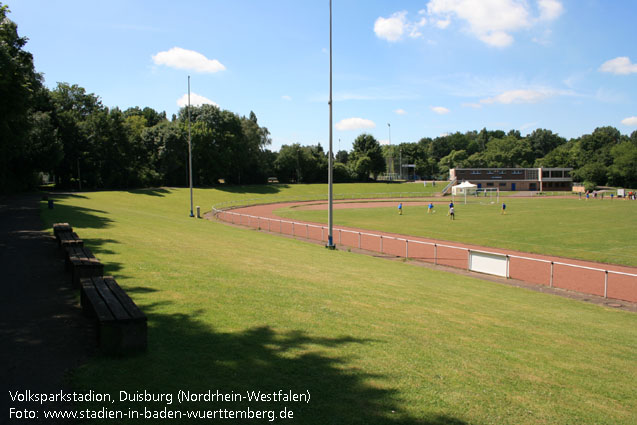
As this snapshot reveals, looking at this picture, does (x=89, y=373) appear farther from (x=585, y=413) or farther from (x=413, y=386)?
(x=585, y=413)

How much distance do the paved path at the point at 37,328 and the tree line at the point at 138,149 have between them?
45.0 ft

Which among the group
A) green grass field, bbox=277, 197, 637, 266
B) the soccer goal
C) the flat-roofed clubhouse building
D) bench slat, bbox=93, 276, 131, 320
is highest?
the flat-roofed clubhouse building

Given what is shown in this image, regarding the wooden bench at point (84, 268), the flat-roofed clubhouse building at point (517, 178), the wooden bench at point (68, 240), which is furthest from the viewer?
the flat-roofed clubhouse building at point (517, 178)

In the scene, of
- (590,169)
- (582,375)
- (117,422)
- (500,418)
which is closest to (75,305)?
(117,422)

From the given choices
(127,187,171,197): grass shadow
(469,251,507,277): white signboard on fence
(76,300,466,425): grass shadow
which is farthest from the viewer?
(127,187,171,197): grass shadow

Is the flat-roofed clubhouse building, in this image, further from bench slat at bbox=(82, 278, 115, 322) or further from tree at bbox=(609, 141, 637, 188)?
bench slat at bbox=(82, 278, 115, 322)

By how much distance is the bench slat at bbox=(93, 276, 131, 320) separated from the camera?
16.5 feet

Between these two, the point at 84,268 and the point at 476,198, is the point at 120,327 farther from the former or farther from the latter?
the point at 476,198

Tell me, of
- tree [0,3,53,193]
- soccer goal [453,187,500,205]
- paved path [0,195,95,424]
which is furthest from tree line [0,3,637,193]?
soccer goal [453,187,500,205]

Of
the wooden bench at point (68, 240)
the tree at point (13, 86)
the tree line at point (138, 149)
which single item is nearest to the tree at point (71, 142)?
the tree line at point (138, 149)

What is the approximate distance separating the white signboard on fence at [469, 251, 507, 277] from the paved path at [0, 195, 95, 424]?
49.7ft

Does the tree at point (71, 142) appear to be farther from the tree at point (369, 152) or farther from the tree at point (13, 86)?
the tree at point (369, 152)

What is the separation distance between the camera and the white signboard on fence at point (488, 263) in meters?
17.1

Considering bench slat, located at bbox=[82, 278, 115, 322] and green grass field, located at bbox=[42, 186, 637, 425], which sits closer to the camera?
green grass field, located at bbox=[42, 186, 637, 425]
